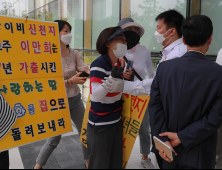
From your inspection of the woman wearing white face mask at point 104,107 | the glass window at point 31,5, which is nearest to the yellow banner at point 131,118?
the woman wearing white face mask at point 104,107

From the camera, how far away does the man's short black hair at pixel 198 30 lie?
1.38 metres

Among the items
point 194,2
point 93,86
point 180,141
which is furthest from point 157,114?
point 194,2

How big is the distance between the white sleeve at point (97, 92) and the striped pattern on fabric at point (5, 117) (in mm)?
819

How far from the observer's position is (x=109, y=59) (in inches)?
75.4

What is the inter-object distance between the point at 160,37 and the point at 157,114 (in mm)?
1004

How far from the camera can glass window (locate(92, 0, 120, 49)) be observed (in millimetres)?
5344

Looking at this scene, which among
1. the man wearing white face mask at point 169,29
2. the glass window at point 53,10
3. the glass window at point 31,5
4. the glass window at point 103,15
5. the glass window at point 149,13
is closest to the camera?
the man wearing white face mask at point 169,29

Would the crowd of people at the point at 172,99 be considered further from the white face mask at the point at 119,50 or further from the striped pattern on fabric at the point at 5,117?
the striped pattern on fabric at the point at 5,117

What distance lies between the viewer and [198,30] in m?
1.39

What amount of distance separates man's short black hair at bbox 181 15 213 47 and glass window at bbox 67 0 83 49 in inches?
242

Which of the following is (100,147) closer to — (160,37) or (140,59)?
(160,37)

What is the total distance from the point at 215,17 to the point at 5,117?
3082 millimetres

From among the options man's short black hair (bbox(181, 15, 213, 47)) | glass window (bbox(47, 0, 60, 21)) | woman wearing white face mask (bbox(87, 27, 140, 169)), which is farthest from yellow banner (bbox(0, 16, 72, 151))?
glass window (bbox(47, 0, 60, 21))

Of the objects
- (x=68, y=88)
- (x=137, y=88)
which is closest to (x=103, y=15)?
(x=68, y=88)
